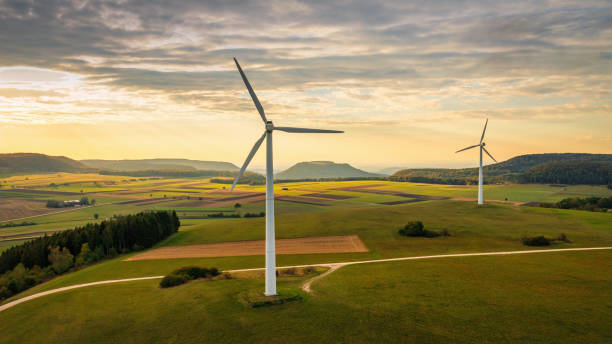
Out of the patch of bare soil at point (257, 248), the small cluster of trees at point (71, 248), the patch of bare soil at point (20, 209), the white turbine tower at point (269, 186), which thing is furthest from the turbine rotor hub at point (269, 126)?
the patch of bare soil at point (20, 209)

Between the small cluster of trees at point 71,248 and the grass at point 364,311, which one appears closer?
the grass at point 364,311

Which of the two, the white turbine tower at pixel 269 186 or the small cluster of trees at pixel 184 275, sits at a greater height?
the white turbine tower at pixel 269 186

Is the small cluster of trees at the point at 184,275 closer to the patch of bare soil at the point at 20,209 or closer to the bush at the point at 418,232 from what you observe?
the bush at the point at 418,232

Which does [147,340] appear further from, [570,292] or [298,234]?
[298,234]

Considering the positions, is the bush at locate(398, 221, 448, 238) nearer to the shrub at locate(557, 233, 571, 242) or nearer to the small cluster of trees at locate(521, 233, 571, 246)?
the small cluster of trees at locate(521, 233, 571, 246)

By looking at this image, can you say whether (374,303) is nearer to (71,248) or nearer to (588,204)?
(71,248)

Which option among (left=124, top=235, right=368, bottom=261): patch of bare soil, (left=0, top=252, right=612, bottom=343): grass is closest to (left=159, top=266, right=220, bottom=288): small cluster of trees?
(left=0, top=252, right=612, bottom=343): grass

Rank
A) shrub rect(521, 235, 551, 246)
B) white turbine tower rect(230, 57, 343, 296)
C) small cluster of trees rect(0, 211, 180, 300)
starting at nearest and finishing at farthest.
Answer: white turbine tower rect(230, 57, 343, 296) < shrub rect(521, 235, 551, 246) < small cluster of trees rect(0, 211, 180, 300)
